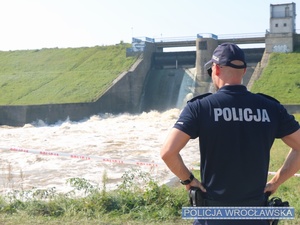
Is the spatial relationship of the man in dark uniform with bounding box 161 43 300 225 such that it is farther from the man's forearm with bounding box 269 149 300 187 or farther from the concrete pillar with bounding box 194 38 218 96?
the concrete pillar with bounding box 194 38 218 96

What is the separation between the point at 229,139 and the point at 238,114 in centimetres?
14

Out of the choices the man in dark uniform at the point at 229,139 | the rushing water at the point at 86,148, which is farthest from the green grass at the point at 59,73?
the man in dark uniform at the point at 229,139

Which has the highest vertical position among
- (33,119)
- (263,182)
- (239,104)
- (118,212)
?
(239,104)

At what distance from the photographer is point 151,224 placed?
5020 millimetres

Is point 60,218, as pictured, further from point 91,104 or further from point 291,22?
point 291,22

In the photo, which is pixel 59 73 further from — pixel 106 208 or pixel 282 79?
pixel 106 208

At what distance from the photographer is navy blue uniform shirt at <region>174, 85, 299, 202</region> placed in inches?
97.9

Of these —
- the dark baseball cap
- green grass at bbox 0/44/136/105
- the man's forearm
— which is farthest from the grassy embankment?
green grass at bbox 0/44/136/105

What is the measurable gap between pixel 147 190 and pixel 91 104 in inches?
1047

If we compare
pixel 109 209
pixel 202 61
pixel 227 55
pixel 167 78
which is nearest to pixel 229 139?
pixel 227 55

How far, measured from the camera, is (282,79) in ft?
110

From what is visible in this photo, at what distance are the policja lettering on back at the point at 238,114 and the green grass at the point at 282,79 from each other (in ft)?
91.3

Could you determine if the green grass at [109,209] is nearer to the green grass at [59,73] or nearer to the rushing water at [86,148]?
the rushing water at [86,148]

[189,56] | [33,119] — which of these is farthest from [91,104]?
[189,56]
